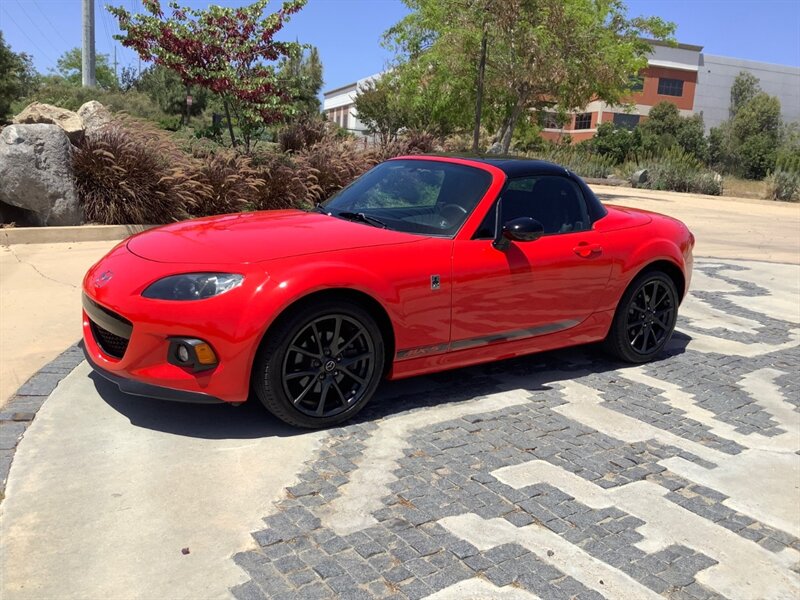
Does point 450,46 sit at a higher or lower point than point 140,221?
higher

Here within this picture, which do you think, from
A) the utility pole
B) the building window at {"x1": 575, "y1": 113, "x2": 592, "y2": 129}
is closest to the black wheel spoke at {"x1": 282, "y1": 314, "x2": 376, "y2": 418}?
the utility pole

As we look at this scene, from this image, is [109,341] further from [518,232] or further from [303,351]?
[518,232]

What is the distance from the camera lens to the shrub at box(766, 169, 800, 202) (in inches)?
1150

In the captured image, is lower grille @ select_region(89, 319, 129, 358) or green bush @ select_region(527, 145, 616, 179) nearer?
lower grille @ select_region(89, 319, 129, 358)

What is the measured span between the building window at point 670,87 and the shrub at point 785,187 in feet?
154

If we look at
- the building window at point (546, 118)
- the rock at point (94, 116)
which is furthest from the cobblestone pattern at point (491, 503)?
the building window at point (546, 118)

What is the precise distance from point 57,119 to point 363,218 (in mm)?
7572

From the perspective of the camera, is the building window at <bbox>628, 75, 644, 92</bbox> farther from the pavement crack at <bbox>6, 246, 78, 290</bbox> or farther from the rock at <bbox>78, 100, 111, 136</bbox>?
the pavement crack at <bbox>6, 246, 78, 290</bbox>

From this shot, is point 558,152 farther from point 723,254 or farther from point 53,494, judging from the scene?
point 53,494

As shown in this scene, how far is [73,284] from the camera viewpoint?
6.90 meters

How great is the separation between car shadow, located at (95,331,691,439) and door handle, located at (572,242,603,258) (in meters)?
0.91

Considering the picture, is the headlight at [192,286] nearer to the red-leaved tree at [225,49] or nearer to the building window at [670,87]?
the red-leaved tree at [225,49]

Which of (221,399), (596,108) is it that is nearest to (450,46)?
(221,399)

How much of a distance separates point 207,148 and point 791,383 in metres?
9.16
